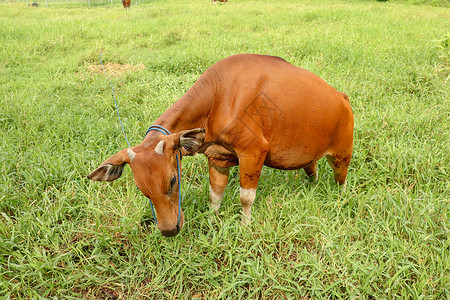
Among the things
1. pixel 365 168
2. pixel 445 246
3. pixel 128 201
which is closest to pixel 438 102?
pixel 365 168

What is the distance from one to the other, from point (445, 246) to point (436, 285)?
33 cm

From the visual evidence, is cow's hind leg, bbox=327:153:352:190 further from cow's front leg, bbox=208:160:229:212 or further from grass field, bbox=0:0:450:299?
cow's front leg, bbox=208:160:229:212

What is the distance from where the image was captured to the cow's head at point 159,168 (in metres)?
2.08

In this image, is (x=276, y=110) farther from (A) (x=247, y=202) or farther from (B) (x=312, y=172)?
(B) (x=312, y=172)

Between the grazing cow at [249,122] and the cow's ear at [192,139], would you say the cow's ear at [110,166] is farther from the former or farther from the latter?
the cow's ear at [192,139]

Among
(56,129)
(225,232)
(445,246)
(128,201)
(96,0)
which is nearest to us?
(445,246)

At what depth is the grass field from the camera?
2.49 metres

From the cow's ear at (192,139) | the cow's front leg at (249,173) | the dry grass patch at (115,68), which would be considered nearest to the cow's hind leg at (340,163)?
the cow's front leg at (249,173)

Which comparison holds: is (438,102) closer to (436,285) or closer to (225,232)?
(436,285)

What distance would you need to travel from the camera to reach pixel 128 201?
10.4ft

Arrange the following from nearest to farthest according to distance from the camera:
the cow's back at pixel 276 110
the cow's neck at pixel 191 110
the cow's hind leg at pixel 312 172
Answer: the cow's neck at pixel 191 110, the cow's back at pixel 276 110, the cow's hind leg at pixel 312 172

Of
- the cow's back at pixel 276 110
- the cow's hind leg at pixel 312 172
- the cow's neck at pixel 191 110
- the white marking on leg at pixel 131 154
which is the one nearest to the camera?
the white marking on leg at pixel 131 154

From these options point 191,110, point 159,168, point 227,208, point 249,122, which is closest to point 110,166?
point 159,168

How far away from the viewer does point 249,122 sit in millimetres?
→ 2602
